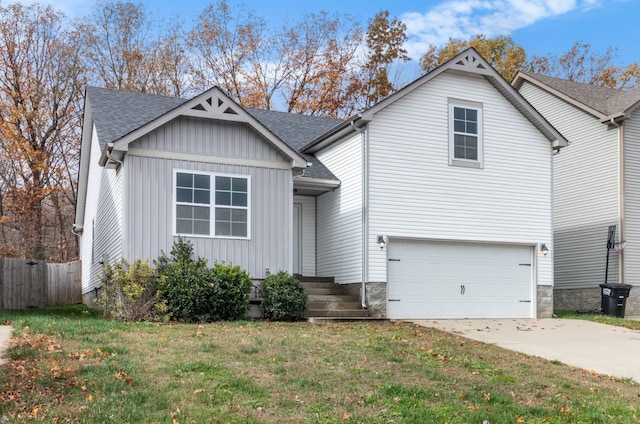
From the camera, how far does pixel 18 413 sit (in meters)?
6.90

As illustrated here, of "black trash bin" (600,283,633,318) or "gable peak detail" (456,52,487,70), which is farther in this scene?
"black trash bin" (600,283,633,318)

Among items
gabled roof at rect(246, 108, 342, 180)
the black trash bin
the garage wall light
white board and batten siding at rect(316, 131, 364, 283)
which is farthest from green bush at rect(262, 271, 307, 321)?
the black trash bin

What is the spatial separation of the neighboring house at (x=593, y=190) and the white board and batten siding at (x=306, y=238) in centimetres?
878

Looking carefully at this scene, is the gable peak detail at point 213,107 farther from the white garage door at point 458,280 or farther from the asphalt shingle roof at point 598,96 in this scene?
the asphalt shingle roof at point 598,96

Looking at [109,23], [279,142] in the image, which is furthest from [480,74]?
[109,23]

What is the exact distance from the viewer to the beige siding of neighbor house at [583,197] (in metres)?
21.4

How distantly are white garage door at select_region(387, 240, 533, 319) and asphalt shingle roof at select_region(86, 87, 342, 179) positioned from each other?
2984 mm

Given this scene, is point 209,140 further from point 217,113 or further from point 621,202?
point 621,202

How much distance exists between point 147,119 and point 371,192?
5885mm

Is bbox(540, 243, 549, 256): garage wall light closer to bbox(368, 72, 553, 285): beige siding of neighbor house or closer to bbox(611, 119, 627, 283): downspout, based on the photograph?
bbox(368, 72, 553, 285): beige siding of neighbor house

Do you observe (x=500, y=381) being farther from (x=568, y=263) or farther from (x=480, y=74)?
(x=568, y=263)

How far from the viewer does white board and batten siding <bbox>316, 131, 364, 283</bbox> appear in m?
17.3

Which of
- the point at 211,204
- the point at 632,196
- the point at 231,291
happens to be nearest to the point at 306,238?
the point at 211,204

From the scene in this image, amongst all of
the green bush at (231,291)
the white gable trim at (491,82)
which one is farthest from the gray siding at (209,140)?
the white gable trim at (491,82)
